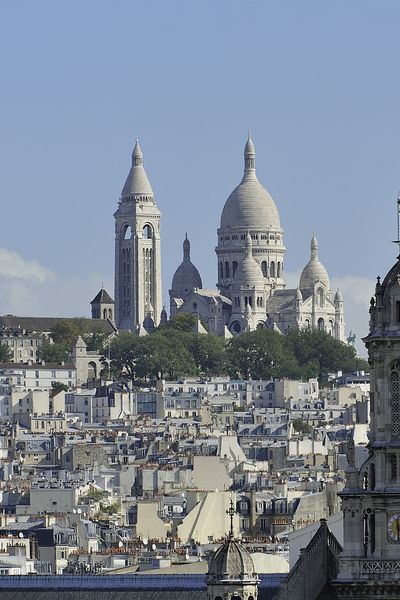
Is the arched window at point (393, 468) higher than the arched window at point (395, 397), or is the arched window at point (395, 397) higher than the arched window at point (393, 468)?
the arched window at point (395, 397)

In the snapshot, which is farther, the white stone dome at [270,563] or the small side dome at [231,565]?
the white stone dome at [270,563]

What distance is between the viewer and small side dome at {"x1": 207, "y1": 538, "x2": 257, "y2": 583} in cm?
4772

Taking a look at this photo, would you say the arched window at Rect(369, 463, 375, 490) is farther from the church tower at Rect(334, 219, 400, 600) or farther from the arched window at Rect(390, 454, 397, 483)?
the arched window at Rect(390, 454, 397, 483)

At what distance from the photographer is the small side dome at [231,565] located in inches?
1879

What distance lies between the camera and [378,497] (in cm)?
4825

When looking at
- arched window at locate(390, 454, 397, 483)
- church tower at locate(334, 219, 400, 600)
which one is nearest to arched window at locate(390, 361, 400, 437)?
church tower at locate(334, 219, 400, 600)

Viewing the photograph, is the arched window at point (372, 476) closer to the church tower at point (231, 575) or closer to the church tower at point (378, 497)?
the church tower at point (378, 497)

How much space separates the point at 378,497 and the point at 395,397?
1.29 meters

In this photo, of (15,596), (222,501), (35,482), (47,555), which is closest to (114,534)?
(222,501)

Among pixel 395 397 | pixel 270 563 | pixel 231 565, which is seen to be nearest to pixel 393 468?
pixel 395 397

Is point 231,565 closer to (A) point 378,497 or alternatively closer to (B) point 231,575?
(B) point 231,575

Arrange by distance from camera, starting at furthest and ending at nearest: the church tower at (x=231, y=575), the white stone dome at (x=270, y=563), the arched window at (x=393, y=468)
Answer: the white stone dome at (x=270, y=563), the arched window at (x=393, y=468), the church tower at (x=231, y=575)

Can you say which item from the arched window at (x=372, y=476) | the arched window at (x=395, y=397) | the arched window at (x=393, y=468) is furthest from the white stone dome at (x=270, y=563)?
the arched window at (x=393, y=468)

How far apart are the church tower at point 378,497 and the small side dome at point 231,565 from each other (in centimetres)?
112
